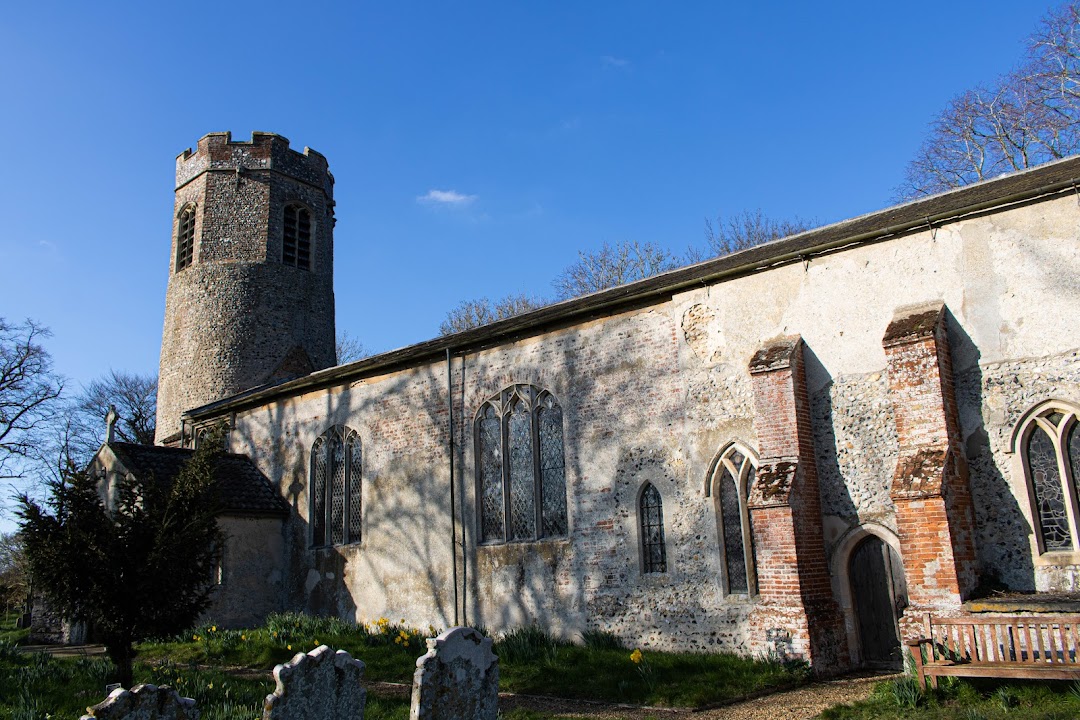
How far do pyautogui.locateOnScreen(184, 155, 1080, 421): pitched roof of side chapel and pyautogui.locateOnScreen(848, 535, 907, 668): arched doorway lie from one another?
444 cm

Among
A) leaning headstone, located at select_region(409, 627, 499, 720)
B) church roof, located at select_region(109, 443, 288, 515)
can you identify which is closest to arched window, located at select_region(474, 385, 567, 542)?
church roof, located at select_region(109, 443, 288, 515)

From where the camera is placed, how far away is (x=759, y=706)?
9.52 metres

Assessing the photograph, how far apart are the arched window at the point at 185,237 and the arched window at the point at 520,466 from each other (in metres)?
17.6

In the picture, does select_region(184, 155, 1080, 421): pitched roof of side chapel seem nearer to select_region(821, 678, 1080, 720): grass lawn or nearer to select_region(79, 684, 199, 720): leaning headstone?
select_region(821, 678, 1080, 720): grass lawn

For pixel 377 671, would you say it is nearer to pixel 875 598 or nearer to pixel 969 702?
pixel 875 598

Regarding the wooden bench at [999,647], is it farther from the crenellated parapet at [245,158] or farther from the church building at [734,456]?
the crenellated parapet at [245,158]

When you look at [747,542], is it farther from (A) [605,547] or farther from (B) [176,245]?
(B) [176,245]

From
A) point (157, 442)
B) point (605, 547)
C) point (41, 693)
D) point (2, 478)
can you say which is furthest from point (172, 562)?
point (2, 478)

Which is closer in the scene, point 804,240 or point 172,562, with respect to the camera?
point 172,562

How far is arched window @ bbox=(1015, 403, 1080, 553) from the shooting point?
1005cm

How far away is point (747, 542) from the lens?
40.7ft

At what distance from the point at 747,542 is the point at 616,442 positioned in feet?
9.26

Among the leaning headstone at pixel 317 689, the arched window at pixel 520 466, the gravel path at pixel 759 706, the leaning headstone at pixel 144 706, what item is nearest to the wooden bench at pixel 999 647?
the gravel path at pixel 759 706

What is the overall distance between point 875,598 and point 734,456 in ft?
9.21
